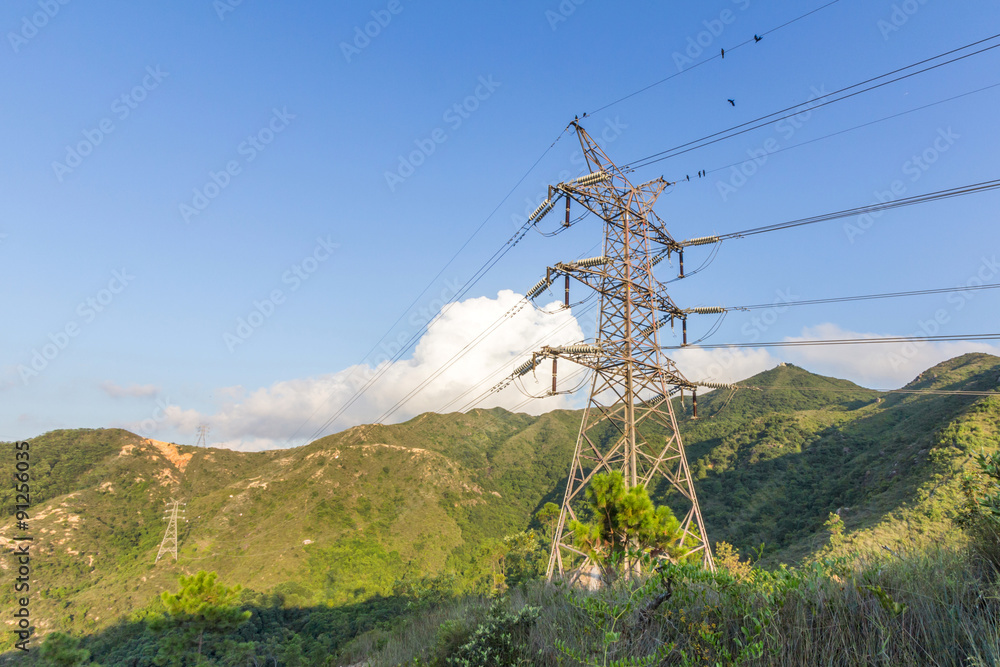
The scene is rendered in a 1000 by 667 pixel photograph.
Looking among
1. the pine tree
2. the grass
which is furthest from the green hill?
the grass

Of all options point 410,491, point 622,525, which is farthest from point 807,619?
point 410,491

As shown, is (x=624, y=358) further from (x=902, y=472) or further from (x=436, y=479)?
(x=436, y=479)

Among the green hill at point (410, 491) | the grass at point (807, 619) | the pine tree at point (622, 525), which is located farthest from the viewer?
the green hill at point (410, 491)

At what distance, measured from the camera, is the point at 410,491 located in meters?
98.4

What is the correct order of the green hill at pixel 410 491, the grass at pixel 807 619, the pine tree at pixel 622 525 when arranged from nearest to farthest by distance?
1. the grass at pixel 807 619
2. the pine tree at pixel 622 525
3. the green hill at pixel 410 491

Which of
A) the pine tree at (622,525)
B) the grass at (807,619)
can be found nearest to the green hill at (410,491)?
the pine tree at (622,525)

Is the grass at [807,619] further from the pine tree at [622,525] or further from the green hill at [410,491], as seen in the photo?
the green hill at [410,491]

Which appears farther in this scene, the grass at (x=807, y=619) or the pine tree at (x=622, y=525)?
the pine tree at (x=622, y=525)

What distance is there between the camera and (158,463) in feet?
338

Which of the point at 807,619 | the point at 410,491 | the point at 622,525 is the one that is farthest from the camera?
the point at 410,491

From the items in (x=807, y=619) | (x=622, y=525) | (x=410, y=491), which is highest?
(x=622, y=525)

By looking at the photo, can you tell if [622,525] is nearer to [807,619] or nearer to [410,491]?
[807,619]

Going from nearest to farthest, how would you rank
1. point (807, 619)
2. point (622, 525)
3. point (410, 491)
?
point (807, 619) → point (622, 525) → point (410, 491)

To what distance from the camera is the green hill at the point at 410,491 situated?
3981 cm
